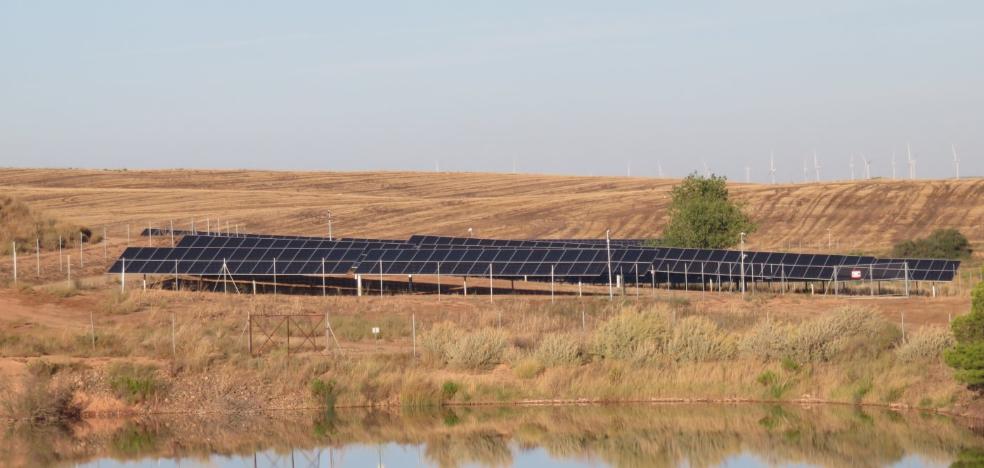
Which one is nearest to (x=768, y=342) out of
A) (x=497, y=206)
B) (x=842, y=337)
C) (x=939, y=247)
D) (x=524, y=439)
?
(x=842, y=337)

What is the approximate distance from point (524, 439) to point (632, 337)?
7286mm

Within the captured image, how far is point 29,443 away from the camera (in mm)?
30281

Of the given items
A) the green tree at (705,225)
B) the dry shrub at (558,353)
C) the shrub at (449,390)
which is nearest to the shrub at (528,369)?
the dry shrub at (558,353)

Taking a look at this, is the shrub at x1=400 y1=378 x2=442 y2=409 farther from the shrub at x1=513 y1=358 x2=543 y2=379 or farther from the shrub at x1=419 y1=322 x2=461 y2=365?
the shrub at x1=419 y1=322 x2=461 y2=365

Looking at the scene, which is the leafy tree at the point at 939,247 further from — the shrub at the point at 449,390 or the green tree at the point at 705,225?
the shrub at the point at 449,390

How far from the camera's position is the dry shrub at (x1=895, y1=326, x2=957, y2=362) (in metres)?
33.6

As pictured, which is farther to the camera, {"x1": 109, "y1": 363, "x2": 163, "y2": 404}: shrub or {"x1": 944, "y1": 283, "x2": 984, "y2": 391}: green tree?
{"x1": 109, "y1": 363, "x2": 163, "y2": 404}: shrub

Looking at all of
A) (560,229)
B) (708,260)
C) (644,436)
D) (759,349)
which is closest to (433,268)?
(708,260)

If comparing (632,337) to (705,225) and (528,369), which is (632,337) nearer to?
(528,369)

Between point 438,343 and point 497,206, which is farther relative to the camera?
point 497,206

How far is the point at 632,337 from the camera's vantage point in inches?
1427

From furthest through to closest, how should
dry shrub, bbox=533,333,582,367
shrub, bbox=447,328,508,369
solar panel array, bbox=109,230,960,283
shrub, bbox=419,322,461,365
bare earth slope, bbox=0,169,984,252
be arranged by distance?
bare earth slope, bbox=0,169,984,252 < solar panel array, bbox=109,230,960,283 < shrub, bbox=419,322,461,365 < shrub, bbox=447,328,508,369 < dry shrub, bbox=533,333,582,367

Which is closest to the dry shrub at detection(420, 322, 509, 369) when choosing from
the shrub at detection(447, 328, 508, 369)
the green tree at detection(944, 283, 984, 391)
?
the shrub at detection(447, 328, 508, 369)

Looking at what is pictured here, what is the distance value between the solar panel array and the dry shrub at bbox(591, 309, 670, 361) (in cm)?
1569
